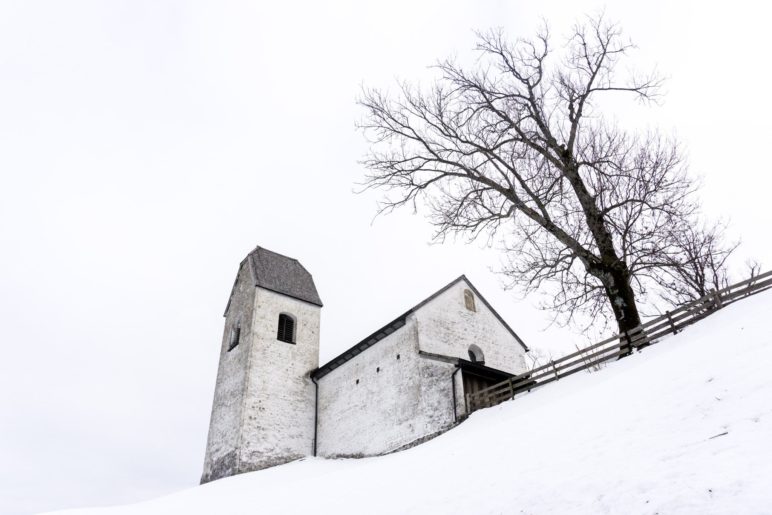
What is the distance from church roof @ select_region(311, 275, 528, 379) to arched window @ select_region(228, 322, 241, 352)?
469cm

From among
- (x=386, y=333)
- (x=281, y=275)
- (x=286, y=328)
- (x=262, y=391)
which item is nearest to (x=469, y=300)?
(x=386, y=333)

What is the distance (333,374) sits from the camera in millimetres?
24438

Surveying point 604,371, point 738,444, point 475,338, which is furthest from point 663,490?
point 475,338

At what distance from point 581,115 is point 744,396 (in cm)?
1143

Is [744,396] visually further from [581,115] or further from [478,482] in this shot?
[581,115]

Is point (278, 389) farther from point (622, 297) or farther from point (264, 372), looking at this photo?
point (622, 297)

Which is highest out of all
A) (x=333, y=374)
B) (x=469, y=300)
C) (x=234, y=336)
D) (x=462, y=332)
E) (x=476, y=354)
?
(x=234, y=336)

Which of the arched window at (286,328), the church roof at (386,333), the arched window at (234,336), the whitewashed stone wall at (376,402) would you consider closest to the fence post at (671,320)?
the whitewashed stone wall at (376,402)

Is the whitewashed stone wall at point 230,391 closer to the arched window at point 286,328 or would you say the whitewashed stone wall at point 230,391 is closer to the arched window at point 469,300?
the arched window at point 286,328

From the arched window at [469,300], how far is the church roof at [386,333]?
1.09ft

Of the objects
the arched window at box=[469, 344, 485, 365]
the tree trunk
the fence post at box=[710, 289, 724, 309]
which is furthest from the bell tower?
the fence post at box=[710, 289, 724, 309]

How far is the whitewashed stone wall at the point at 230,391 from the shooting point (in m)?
22.8

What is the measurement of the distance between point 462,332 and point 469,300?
1740 mm

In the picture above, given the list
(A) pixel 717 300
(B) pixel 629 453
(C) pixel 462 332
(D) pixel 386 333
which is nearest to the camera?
(B) pixel 629 453
